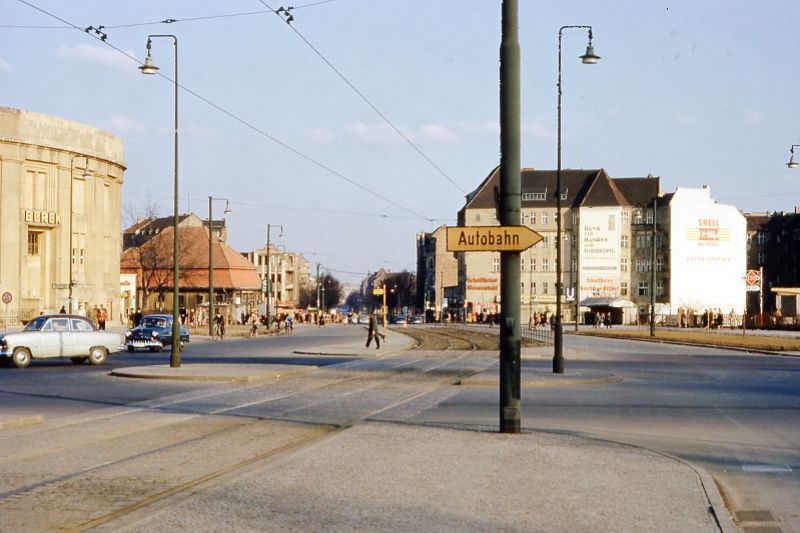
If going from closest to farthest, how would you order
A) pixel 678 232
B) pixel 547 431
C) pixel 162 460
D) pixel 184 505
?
pixel 184 505 < pixel 162 460 < pixel 547 431 < pixel 678 232

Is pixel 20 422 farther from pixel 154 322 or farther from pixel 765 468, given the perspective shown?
pixel 154 322

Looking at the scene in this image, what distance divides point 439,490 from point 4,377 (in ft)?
72.2

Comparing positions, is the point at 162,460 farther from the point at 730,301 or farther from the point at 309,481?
the point at 730,301

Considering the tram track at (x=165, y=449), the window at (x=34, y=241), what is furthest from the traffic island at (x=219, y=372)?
the window at (x=34, y=241)

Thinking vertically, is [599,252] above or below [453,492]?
above

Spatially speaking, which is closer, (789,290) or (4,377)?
(4,377)

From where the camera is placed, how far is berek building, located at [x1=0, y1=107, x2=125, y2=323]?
76312 mm

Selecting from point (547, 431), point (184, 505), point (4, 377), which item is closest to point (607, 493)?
point (184, 505)

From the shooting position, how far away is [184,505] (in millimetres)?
8750

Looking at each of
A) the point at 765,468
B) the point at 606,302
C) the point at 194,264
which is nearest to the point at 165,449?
the point at 765,468

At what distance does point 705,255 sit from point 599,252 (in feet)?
39.5

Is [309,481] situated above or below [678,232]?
below

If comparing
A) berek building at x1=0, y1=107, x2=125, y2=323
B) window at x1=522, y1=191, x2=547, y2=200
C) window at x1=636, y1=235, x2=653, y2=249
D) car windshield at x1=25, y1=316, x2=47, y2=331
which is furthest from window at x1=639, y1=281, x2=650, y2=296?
car windshield at x1=25, y1=316, x2=47, y2=331

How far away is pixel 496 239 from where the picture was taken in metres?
13.9
